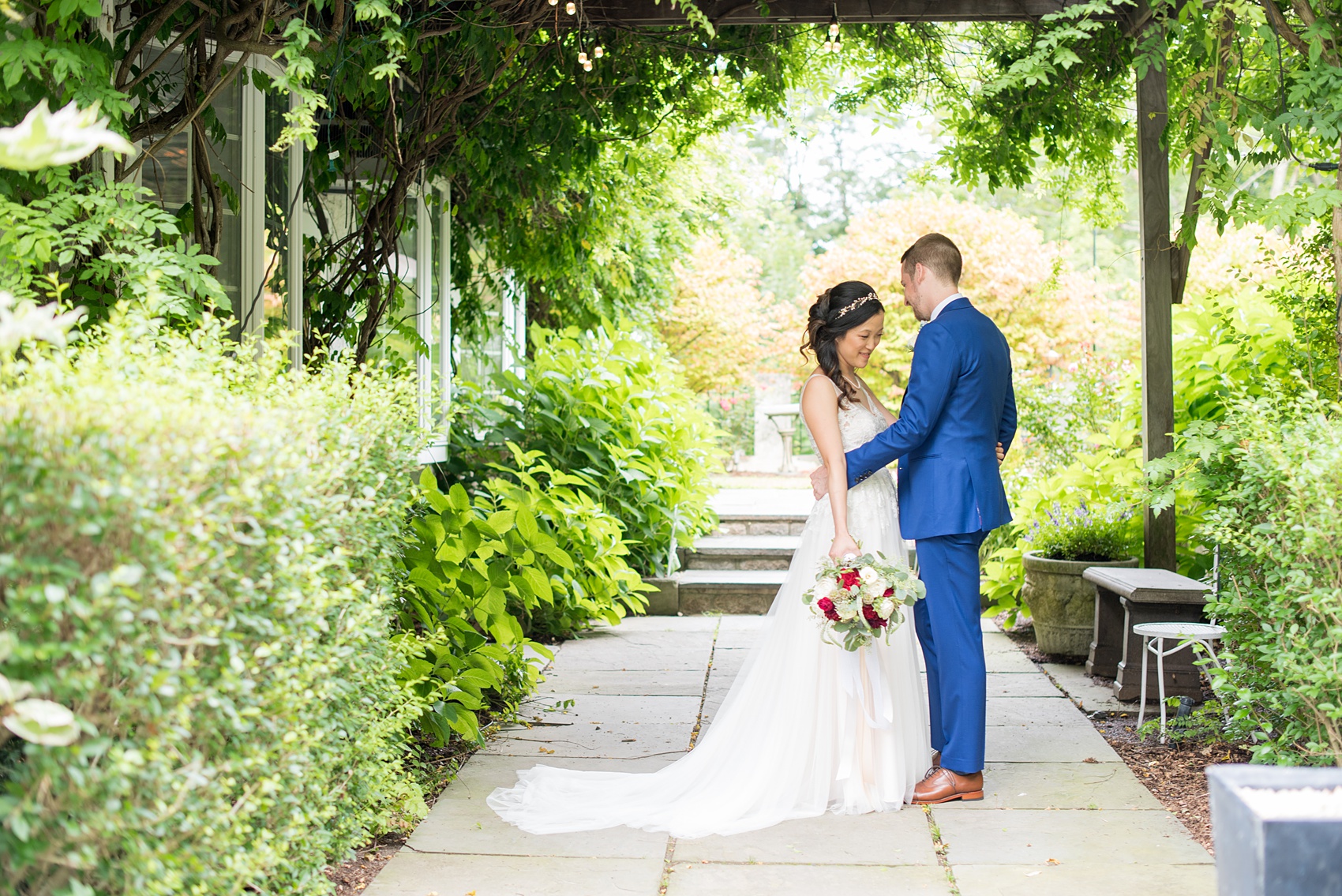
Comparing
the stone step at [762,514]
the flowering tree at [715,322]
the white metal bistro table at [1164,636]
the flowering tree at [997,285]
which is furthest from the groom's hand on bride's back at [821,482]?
the flowering tree at [715,322]

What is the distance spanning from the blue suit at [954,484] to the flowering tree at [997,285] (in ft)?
44.4

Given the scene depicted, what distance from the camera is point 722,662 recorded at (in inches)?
259

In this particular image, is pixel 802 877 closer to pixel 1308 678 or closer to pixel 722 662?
pixel 1308 678

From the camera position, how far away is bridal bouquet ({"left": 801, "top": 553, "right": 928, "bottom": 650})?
3.89 m

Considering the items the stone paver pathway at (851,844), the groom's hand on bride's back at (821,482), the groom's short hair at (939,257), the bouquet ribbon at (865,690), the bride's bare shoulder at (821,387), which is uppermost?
the groom's short hair at (939,257)

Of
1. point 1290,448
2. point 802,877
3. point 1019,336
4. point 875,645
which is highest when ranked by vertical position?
point 1019,336

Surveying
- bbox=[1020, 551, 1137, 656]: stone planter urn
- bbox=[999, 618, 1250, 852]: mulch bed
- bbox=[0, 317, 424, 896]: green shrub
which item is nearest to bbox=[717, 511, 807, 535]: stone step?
bbox=[1020, 551, 1137, 656]: stone planter urn

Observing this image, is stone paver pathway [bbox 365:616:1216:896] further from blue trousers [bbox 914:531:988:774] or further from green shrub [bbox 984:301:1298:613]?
green shrub [bbox 984:301:1298:613]

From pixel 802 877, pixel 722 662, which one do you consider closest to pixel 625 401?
pixel 722 662

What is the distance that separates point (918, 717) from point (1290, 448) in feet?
5.32

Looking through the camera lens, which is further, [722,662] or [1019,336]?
[1019,336]

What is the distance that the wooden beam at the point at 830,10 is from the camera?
572cm

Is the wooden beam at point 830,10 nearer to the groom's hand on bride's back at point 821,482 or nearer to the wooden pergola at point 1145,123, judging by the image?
the wooden pergola at point 1145,123

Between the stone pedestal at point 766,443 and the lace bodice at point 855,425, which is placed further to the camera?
the stone pedestal at point 766,443
